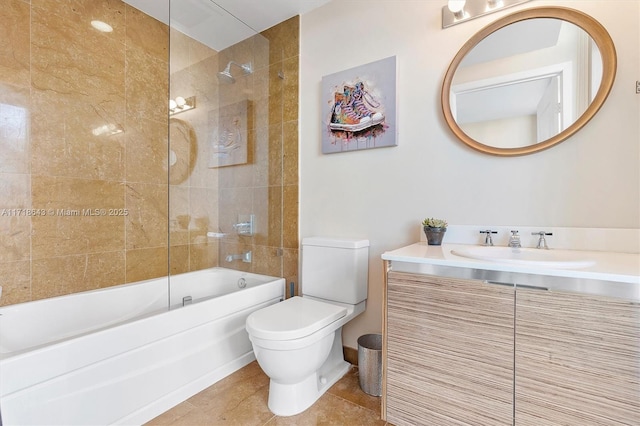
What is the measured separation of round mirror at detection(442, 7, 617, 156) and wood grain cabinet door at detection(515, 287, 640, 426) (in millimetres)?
777

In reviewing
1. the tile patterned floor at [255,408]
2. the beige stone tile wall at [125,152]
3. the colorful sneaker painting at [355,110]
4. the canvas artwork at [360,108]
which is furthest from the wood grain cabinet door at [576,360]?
the beige stone tile wall at [125,152]

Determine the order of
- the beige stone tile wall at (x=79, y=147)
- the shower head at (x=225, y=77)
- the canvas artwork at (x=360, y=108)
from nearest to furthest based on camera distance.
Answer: the beige stone tile wall at (x=79, y=147)
the canvas artwork at (x=360, y=108)
the shower head at (x=225, y=77)

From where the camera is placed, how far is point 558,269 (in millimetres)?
1005

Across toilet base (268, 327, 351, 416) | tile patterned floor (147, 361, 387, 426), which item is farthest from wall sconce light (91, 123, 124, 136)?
toilet base (268, 327, 351, 416)

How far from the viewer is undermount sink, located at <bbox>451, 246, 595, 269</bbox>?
1.05m

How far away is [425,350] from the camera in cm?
125

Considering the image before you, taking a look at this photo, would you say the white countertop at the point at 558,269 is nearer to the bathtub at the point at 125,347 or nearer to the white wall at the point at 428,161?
the white wall at the point at 428,161

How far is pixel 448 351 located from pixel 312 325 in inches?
23.8

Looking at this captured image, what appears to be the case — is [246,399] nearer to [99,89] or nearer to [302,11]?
[99,89]

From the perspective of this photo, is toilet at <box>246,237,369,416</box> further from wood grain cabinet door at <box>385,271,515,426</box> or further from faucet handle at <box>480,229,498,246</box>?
faucet handle at <box>480,229,498,246</box>

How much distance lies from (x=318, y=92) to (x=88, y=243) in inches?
71.8

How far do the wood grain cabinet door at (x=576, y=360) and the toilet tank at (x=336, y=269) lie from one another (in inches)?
35.1

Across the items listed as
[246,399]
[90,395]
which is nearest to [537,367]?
[246,399]

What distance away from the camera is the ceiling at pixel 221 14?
1924 mm
